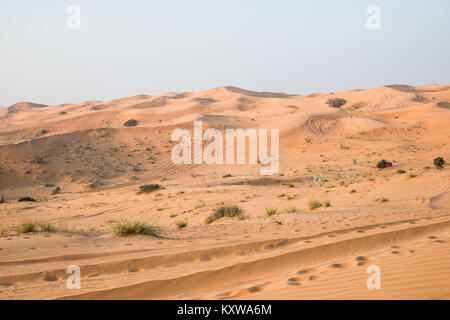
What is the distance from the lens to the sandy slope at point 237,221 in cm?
456

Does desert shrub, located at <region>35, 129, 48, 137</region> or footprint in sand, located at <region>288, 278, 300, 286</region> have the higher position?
footprint in sand, located at <region>288, 278, 300, 286</region>

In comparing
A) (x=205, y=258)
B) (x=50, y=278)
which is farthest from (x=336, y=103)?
(x=50, y=278)

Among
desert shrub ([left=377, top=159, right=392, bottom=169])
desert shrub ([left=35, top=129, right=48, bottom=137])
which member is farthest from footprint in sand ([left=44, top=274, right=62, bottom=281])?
desert shrub ([left=35, top=129, right=48, bottom=137])

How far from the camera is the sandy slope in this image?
4.56 m

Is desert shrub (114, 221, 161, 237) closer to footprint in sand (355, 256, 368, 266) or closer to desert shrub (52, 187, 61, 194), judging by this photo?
footprint in sand (355, 256, 368, 266)

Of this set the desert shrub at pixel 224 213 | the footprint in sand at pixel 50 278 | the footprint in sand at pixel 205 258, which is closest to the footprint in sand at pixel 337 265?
the footprint in sand at pixel 205 258

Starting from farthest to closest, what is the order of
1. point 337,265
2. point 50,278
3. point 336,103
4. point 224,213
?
point 336,103 → point 224,213 → point 50,278 → point 337,265

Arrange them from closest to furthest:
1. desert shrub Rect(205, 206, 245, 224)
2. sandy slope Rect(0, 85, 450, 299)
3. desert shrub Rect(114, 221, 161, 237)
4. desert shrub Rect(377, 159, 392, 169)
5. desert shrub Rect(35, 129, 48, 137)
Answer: sandy slope Rect(0, 85, 450, 299) < desert shrub Rect(114, 221, 161, 237) < desert shrub Rect(205, 206, 245, 224) < desert shrub Rect(377, 159, 392, 169) < desert shrub Rect(35, 129, 48, 137)

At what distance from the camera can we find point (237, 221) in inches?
402

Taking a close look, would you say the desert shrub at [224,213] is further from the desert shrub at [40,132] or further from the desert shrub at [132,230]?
the desert shrub at [40,132]

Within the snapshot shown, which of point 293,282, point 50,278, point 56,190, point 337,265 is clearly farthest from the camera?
point 56,190

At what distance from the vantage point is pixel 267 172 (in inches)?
965

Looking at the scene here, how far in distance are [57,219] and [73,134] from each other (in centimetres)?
2124

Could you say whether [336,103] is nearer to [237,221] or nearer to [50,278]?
[237,221]
